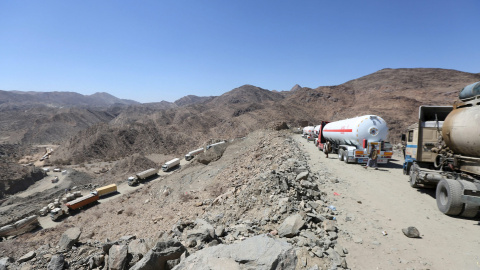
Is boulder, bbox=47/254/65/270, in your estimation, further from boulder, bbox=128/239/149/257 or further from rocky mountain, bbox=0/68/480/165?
rocky mountain, bbox=0/68/480/165

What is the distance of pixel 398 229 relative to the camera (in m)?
5.87

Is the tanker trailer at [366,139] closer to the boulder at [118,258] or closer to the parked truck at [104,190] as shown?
the boulder at [118,258]

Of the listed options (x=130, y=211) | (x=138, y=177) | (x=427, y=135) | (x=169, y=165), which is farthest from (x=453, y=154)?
(x=169, y=165)

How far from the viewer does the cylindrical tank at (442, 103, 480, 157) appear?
21.2 ft

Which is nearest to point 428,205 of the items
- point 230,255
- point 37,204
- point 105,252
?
point 230,255

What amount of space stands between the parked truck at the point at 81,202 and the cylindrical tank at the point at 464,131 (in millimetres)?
25870

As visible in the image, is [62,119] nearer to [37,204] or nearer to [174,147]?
[174,147]

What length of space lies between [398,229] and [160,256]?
19.7 feet

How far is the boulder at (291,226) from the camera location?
16.9 ft

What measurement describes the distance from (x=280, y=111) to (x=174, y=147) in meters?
28.5

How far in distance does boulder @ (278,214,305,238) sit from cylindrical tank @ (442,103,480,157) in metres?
5.75

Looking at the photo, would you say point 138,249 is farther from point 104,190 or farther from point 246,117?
point 246,117

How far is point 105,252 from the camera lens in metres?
5.68

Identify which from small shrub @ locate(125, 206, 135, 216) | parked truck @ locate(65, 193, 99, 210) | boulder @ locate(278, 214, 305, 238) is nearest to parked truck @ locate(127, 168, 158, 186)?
parked truck @ locate(65, 193, 99, 210)
